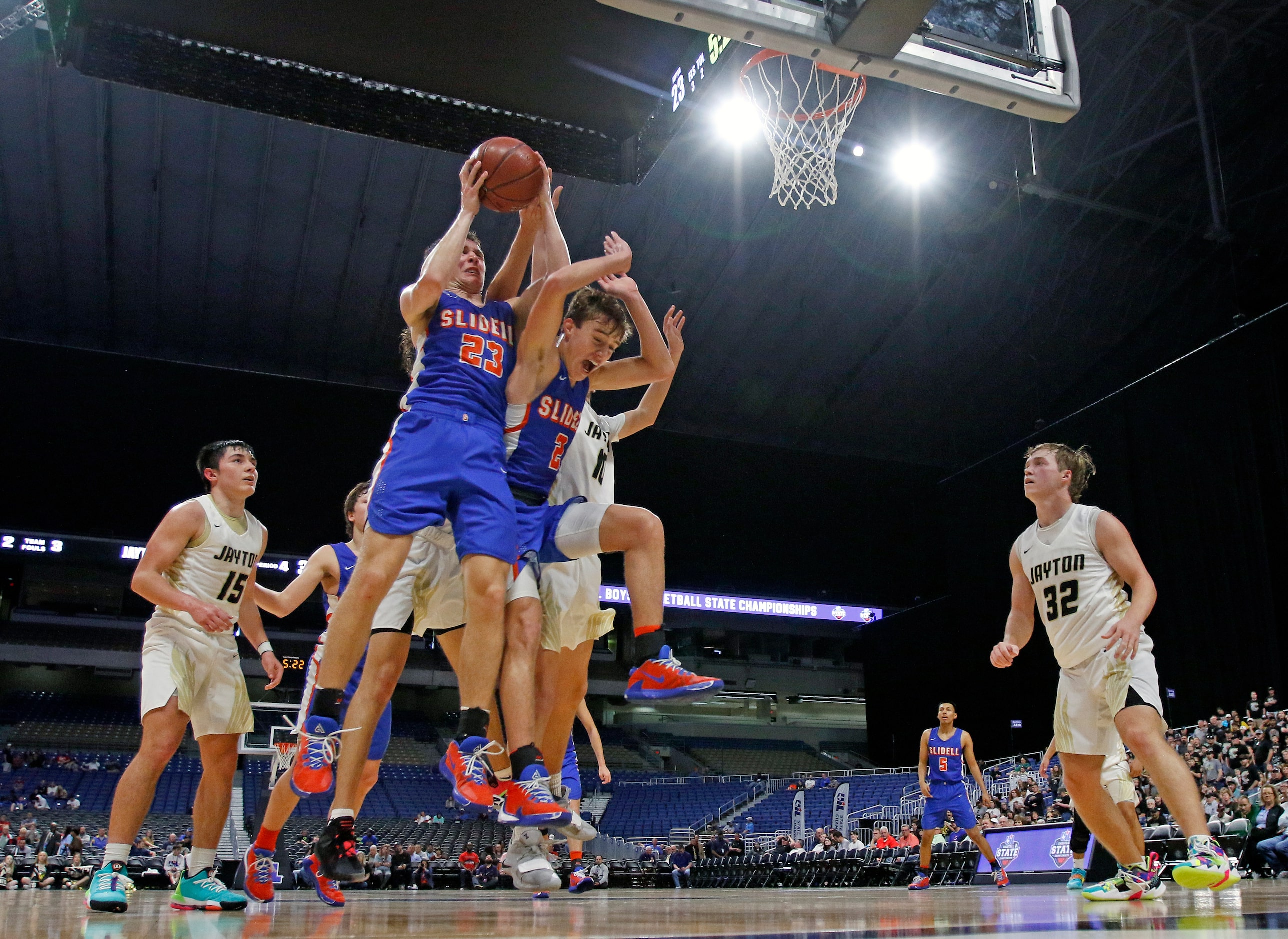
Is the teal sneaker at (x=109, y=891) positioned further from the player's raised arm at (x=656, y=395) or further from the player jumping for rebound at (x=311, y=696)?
the player's raised arm at (x=656, y=395)

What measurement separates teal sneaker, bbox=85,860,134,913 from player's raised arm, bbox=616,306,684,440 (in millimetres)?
2553

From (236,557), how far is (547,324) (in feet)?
6.16

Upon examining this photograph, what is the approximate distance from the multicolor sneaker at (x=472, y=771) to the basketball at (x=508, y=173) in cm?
181

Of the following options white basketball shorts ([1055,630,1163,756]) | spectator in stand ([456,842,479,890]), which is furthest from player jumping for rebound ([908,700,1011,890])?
spectator in stand ([456,842,479,890])

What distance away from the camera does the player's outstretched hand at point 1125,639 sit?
12.4ft

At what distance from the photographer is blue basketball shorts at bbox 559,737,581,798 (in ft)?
13.9

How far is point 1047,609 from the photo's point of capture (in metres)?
4.41

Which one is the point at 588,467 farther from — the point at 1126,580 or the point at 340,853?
the point at 1126,580

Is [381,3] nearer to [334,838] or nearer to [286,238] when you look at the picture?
[334,838]

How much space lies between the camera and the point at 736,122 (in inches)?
530

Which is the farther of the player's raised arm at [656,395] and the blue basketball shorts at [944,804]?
the blue basketball shorts at [944,804]

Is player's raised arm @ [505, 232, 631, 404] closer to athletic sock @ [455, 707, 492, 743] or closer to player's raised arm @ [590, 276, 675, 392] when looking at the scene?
player's raised arm @ [590, 276, 675, 392]

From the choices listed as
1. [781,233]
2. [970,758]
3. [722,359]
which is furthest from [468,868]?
[781,233]

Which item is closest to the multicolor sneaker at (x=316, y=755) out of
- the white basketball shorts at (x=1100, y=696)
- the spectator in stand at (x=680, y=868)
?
the white basketball shorts at (x=1100, y=696)
